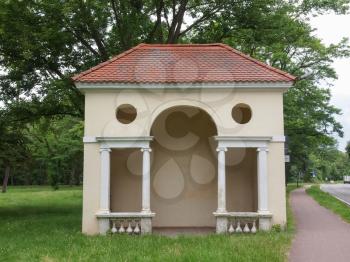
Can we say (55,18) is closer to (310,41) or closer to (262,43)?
(262,43)

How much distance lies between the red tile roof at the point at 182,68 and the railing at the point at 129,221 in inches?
159

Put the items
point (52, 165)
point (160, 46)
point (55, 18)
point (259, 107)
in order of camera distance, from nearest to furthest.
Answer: point (259, 107), point (160, 46), point (55, 18), point (52, 165)

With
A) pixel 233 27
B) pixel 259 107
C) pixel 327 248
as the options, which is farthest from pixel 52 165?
pixel 327 248

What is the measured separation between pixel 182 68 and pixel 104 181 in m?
4.39

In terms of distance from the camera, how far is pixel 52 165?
4909cm

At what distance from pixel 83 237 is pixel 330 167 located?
105 metres

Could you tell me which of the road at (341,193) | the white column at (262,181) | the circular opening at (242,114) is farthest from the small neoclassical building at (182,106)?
the road at (341,193)


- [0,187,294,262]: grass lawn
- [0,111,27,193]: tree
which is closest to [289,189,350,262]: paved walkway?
[0,187,294,262]: grass lawn

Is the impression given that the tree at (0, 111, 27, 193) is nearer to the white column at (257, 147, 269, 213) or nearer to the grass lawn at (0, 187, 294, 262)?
the grass lawn at (0, 187, 294, 262)

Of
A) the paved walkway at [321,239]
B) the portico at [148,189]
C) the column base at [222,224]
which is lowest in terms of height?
the paved walkway at [321,239]

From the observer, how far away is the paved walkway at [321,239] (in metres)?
10.6

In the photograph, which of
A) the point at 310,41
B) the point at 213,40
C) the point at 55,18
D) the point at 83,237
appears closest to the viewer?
the point at 83,237

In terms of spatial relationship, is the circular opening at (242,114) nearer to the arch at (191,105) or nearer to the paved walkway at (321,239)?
the arch at (191,105)

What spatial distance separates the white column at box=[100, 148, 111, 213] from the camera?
1464 cm
